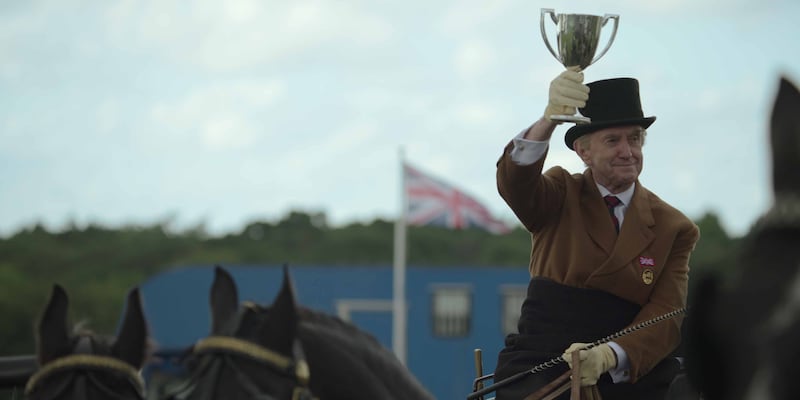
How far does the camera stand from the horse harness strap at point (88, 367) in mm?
6051

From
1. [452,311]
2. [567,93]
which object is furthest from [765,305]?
[452,311]

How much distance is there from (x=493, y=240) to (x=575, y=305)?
49253 mm

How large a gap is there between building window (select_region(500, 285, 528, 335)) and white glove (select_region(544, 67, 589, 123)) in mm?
26853

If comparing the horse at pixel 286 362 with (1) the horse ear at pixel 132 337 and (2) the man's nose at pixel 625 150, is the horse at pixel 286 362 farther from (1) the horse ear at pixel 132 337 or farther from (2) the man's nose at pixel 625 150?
(2) the man's nose at pixel 625 150

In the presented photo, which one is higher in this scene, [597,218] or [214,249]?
[597,218]

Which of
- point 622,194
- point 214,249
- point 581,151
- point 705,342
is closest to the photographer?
point 705,342

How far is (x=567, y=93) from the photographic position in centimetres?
452

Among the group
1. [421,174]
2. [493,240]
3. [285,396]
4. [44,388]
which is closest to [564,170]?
[285,396]

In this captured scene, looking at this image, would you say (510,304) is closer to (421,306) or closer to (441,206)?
(421,306)

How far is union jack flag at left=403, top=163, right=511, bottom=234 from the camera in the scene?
83.5ft

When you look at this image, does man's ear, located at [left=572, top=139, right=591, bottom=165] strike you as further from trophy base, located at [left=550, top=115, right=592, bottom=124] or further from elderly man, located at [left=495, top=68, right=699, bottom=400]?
trophy base, located at [left=550, top=115, right=592, bottom=124]

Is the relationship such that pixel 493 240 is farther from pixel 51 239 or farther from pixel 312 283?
pixel 312 283

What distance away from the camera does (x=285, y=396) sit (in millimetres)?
5805

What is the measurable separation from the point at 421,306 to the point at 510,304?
2.55m
